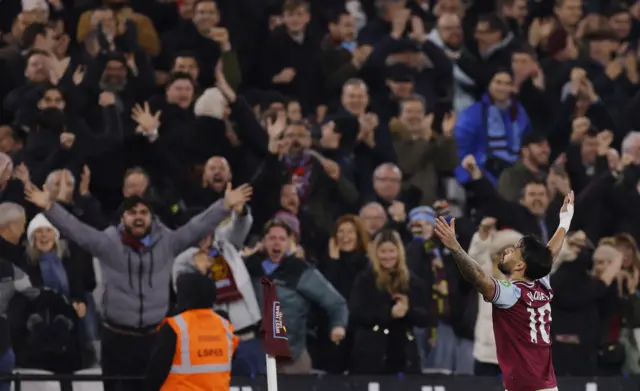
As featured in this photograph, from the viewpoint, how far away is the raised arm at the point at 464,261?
38.4 feet

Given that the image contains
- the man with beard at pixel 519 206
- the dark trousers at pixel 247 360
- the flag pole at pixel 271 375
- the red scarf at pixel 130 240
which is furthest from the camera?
the man with beard at pixel 519 206

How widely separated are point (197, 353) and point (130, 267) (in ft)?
9.05

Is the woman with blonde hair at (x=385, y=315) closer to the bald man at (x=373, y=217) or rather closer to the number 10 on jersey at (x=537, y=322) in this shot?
the bald man at (x=373, y=217)

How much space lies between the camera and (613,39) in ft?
72.5

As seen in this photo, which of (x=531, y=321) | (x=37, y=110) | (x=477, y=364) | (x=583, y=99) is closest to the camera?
(x=531, y=321)

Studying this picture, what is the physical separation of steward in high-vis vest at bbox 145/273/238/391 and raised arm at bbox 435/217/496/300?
2.34m

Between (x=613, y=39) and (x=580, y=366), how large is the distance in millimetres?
6432

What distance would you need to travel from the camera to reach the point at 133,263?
15.9 meters

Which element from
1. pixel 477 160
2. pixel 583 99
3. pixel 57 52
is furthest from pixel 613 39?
pixel 57 52

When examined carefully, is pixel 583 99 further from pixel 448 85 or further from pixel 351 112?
pixel 351 112

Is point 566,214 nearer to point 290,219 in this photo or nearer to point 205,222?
point 205,222

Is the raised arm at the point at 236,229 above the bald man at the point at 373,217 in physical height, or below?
below

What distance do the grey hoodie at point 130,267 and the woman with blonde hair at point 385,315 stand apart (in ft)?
5.18

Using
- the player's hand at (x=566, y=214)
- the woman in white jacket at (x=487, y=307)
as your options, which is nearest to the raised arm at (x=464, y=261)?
the player's hand at (x=566, y=214)
